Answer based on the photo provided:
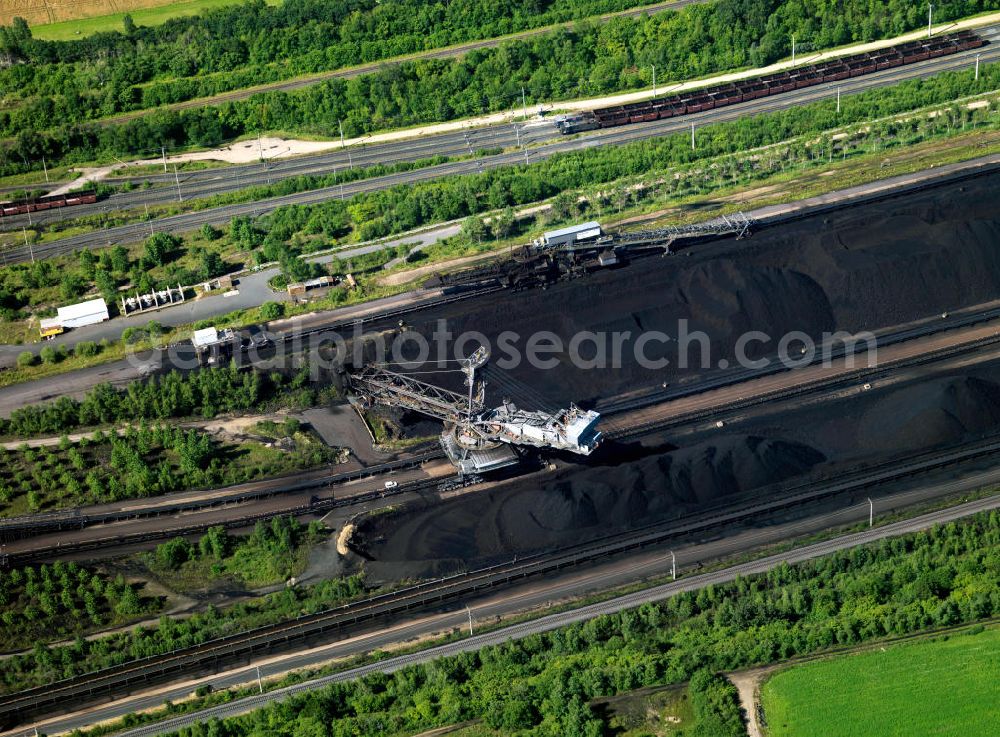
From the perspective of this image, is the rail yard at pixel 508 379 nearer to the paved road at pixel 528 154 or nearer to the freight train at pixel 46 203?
the freight train at pixel 46 203

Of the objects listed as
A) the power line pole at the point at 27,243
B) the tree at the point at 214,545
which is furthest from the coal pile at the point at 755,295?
the power line pole at the point at 27,243

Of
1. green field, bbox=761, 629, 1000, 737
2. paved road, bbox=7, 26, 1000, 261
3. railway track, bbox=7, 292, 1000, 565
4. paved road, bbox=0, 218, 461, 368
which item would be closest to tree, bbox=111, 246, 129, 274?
paved road, bbox=7, 26, 1000, 261

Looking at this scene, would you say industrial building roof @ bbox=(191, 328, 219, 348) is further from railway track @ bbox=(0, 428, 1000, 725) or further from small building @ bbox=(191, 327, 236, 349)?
railway track @ bbox=(0, 428, 1000, 725)

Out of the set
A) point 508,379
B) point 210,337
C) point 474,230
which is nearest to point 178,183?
point 474,230

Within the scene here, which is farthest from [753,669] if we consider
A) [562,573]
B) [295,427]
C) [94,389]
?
[94,389]

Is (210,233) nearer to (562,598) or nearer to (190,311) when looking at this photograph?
(190,311)
